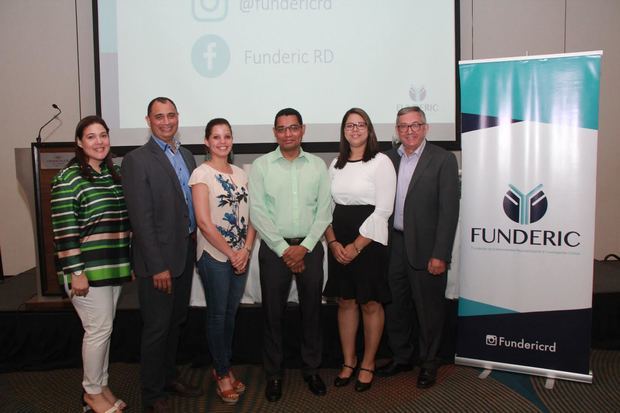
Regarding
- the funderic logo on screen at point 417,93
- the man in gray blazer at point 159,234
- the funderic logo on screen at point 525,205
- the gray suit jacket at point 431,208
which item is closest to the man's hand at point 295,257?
the man in gray blazer at point 159,234

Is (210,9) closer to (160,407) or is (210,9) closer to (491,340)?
(160,407)

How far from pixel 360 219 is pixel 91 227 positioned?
Result: 1354mm

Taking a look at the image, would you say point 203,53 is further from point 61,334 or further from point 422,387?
point 422,387

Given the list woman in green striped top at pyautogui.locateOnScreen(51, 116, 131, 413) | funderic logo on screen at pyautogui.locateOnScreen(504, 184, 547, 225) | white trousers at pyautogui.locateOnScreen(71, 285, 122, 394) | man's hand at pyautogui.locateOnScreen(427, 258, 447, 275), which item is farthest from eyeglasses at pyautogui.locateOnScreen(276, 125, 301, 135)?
funderic logo on screen at pyautogui.locateOnScreen(504, 184, 547, 225)

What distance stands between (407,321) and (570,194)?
121cm

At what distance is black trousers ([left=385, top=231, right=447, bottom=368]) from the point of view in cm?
255

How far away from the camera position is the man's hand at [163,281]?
212cm

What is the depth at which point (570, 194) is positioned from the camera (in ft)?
8.18

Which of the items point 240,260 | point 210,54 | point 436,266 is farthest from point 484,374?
point 210,54

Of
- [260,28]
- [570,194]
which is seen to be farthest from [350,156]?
[260,28]

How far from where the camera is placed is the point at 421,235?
248cm

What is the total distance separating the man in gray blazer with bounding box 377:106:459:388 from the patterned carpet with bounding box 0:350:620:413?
0.53ft

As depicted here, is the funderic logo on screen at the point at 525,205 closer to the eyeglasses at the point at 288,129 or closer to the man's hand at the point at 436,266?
the man's hand at the point at 436,266

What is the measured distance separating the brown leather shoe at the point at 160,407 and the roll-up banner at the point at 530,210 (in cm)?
185
